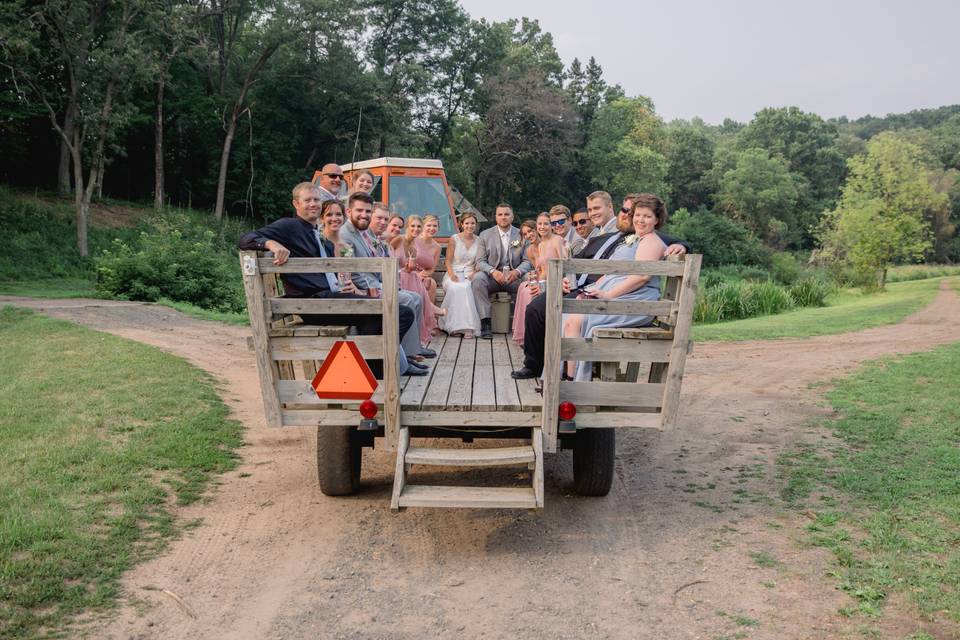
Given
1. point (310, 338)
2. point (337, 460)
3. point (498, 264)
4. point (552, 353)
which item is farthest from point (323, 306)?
point (498, 264)

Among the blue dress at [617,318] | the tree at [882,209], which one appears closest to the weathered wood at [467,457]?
the blue dress at [617,318]

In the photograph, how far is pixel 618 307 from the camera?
4680mm

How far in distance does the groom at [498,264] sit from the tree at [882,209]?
25.8 m

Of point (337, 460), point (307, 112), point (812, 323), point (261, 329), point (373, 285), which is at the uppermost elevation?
point (307, 112)

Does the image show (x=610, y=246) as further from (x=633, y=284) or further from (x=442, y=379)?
(x=442, y=379)

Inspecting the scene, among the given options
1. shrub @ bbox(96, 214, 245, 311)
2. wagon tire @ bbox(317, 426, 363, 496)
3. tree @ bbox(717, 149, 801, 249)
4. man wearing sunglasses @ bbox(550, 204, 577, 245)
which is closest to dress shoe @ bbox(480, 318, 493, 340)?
man wearing sunglasses @ bbox(550, 204, 577, 245)

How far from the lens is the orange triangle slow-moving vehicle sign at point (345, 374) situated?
4602 mm

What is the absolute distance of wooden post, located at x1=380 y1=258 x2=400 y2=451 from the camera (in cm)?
449

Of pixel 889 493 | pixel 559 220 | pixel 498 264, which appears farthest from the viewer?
pixel 498 264

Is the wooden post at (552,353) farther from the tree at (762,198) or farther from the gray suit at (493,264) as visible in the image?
the tree at (762,198)

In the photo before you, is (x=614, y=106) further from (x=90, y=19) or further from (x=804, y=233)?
(x=90, y=19)

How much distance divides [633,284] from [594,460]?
1265 millimetres

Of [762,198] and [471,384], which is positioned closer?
[471,384]

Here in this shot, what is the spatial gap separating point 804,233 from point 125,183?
53443mm
